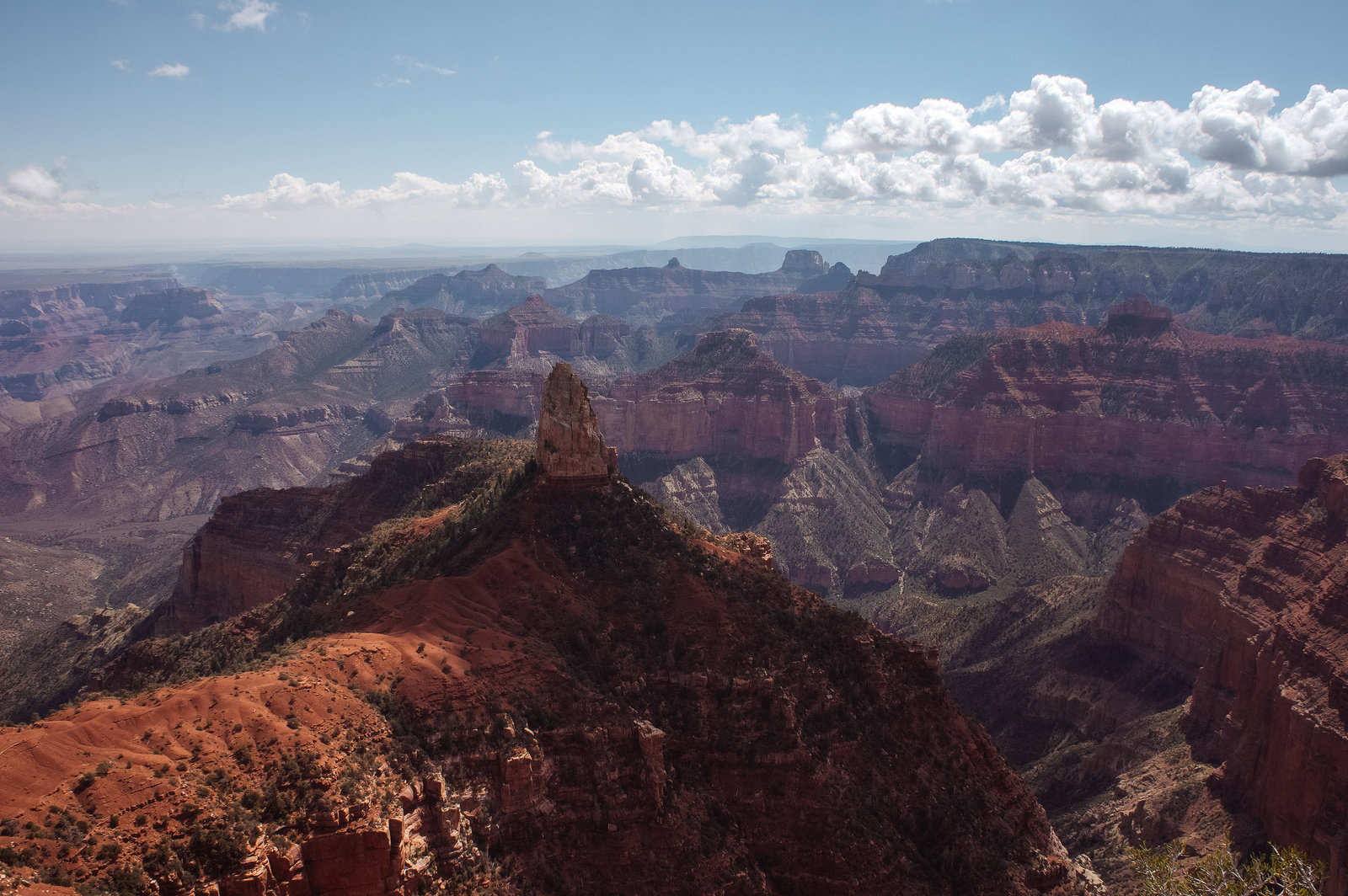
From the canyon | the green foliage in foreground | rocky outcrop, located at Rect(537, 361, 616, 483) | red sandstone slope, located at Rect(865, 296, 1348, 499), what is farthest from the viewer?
red sandstone slope, located at Rect(865, 296, 1348, 499)

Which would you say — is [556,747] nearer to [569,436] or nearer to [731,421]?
[569,436]

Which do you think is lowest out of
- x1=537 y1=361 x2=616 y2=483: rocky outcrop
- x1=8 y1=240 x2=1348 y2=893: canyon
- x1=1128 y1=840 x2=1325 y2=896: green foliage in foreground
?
x1=8 y1=240 x2=1348 y2=893: canyon

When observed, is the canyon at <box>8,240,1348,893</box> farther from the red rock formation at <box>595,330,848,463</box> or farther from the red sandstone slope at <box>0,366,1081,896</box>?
the red sandstone slope at <box>0,366,1081,896</box>

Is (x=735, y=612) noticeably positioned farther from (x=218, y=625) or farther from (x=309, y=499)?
(x=309, y=499)

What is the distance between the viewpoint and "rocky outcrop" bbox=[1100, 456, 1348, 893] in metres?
68.0

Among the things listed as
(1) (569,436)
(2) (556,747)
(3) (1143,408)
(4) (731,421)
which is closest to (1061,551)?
(3) (1143,408)

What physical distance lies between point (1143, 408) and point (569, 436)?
149629 millimetres

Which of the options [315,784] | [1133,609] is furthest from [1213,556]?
[315,784]

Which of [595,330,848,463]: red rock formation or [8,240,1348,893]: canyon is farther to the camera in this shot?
[595,330,848,463]: red rock formation

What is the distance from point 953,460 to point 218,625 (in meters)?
144

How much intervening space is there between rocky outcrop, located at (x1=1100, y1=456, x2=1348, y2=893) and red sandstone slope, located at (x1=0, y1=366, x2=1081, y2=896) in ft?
90.7

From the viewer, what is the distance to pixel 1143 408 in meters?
178

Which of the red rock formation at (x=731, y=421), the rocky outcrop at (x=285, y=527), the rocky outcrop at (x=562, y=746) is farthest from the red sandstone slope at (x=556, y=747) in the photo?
the red rock formation at (x=731, y=421)

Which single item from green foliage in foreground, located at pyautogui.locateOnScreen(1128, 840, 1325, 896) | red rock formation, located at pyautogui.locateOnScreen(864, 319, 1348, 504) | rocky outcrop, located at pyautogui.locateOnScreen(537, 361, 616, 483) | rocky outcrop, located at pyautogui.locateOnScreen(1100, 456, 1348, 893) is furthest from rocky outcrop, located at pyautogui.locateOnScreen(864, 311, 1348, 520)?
green foliage in foreground, located at pyautogui.locateOnScreen(1128, 840, 1325, 896)
